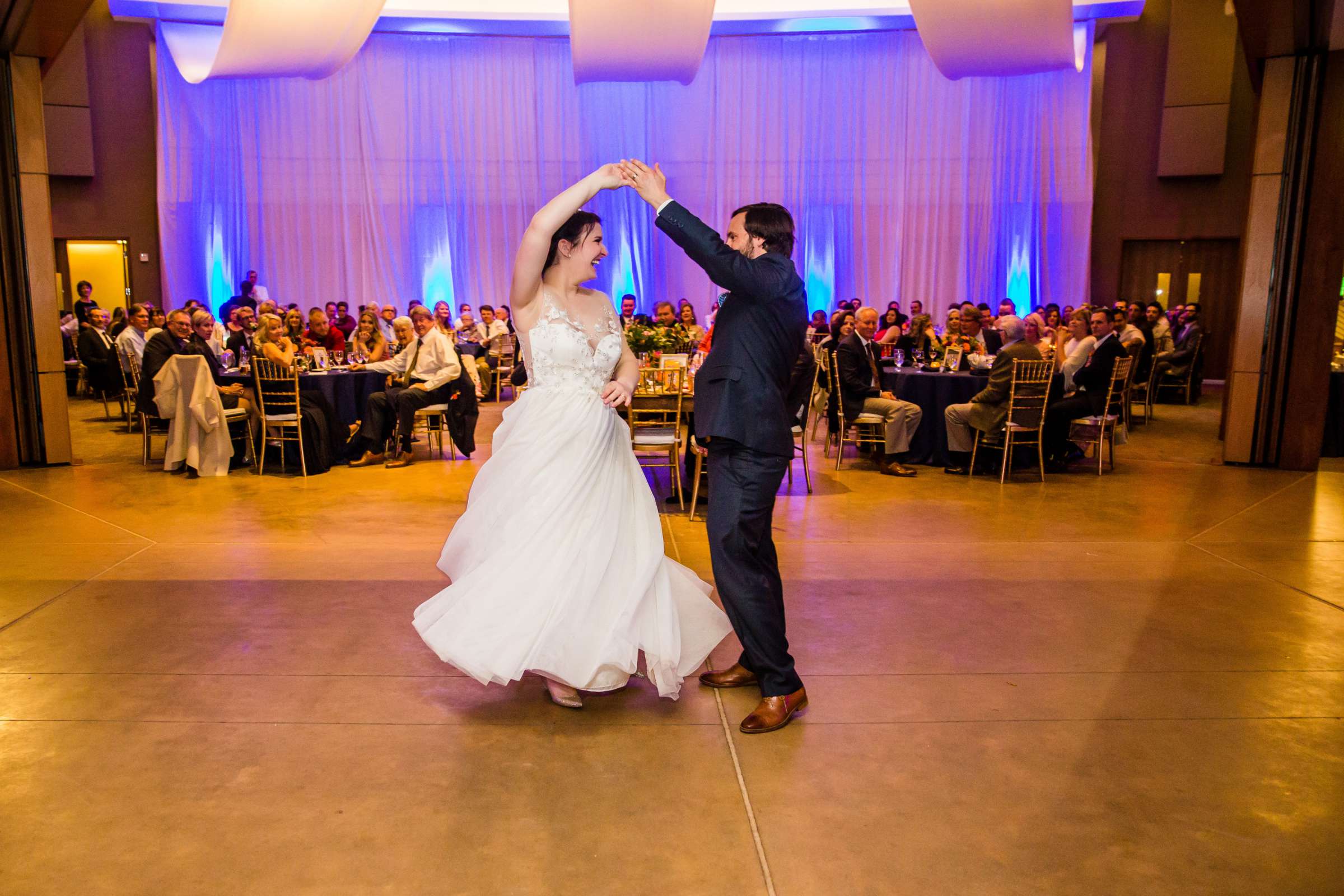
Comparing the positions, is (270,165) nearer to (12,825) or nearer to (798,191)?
(798,191)

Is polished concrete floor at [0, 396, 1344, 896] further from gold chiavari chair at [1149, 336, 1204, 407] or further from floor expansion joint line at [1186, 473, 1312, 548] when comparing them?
gold chiavari chair at [1149, 336, 1204, 407]

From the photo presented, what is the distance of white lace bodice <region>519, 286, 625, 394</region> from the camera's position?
3211 millimetres

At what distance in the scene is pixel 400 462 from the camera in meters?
8.45

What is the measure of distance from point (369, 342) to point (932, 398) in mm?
5062

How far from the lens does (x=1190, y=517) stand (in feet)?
20.6

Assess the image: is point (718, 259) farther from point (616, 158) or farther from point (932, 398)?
point (616, 158)

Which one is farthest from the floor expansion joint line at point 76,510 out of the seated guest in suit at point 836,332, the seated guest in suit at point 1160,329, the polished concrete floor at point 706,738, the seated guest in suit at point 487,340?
the seated guest in suit at point 1160,329

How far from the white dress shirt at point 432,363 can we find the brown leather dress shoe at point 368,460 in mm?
721

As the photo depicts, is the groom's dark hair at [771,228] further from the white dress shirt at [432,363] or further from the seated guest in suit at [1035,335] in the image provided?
the white dress shirt at [432,363]

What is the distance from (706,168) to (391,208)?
17.3 feet

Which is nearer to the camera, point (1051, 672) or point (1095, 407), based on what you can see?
point (1051, 672)

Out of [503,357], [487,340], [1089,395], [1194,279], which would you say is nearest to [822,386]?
[1089,395]

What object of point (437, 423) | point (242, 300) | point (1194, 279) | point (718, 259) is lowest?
point (437, 423)

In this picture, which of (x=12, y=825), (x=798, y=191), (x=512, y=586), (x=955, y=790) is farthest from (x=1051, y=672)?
(x=798, y=191)
